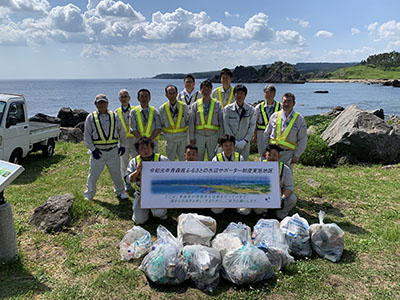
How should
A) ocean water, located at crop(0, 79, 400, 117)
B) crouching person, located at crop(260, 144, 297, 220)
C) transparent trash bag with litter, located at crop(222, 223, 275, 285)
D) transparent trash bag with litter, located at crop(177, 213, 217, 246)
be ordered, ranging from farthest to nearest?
ocean water, located at crop(0, 79, 400, 117) → crouching person, located at crop(260, 144, 297, 220) → transparent trash bag with litter, located at crop(177, 213, 217, 246) → transparent trash bag with litter, located at crop(222, 223, 275, 285)

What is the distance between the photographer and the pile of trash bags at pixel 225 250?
389 centimetres

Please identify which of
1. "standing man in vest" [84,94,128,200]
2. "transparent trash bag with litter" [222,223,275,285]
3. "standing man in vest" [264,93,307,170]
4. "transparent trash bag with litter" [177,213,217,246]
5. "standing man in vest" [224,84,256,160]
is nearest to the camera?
"transparent trash bag with litter" [222,223,275,285]

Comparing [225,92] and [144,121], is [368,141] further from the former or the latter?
[144,121]

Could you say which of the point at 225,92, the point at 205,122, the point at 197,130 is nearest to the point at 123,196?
the point at 197,130

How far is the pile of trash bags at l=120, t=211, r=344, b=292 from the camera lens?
3.89m

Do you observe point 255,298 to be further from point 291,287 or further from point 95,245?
point 95,245

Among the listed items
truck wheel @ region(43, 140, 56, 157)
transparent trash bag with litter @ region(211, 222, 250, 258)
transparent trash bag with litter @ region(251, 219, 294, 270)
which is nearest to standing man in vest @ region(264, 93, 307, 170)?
transparent trash bag with litter @ region(251, 219, 294, 270)

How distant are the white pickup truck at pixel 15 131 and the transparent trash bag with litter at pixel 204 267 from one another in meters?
6.76

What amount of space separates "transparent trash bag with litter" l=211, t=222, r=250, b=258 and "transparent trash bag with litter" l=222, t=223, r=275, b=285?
149 millimetres

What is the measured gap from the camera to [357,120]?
33.7 feet

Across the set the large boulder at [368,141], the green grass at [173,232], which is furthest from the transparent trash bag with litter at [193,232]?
the large boulder at [368,141]

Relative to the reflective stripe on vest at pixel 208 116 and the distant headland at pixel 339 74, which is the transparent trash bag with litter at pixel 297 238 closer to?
the reflective stripe on vest at pixel 208 116

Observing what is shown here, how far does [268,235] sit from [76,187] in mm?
5231

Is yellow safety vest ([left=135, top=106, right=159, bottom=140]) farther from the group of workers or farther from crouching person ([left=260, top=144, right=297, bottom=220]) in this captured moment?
crouching person ([left=260, top=144, right=297, bottom=220])
